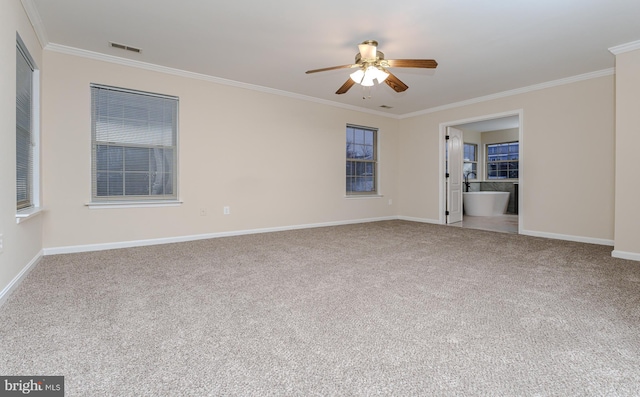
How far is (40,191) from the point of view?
3.50 meters

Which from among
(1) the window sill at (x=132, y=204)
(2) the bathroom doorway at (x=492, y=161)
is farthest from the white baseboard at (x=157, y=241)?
(2) the bathroom doorway at (x=492, y=161)

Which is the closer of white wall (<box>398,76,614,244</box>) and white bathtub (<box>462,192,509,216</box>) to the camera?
white wall (<box>398,76,614,244</box>)

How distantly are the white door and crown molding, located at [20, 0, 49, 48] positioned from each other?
6236 mm

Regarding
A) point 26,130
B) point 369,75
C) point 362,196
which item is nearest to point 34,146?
point 26,130

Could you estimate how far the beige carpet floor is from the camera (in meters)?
1.33

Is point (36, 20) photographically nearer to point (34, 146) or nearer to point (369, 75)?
point (34, 146)

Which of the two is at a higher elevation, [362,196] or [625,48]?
[625,48]

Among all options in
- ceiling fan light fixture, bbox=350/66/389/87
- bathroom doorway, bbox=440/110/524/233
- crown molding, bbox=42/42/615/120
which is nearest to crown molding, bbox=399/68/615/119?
crown molding, bbox=42/42/615/120

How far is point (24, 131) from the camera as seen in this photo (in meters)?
3.07

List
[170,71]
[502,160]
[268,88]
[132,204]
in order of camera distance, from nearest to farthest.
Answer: [132,204] → [170,71] → [268,88] → [502,160]

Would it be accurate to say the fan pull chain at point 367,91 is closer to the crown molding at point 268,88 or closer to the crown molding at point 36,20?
the crown molding at point 268,88

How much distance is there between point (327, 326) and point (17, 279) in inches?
101

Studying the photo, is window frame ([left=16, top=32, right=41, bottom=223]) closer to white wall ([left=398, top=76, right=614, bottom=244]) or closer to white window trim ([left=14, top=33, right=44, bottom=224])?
white window trim ([left=14, top=33, right=44, bottom=224])

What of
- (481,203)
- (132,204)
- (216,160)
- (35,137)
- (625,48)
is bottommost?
(481,203)
